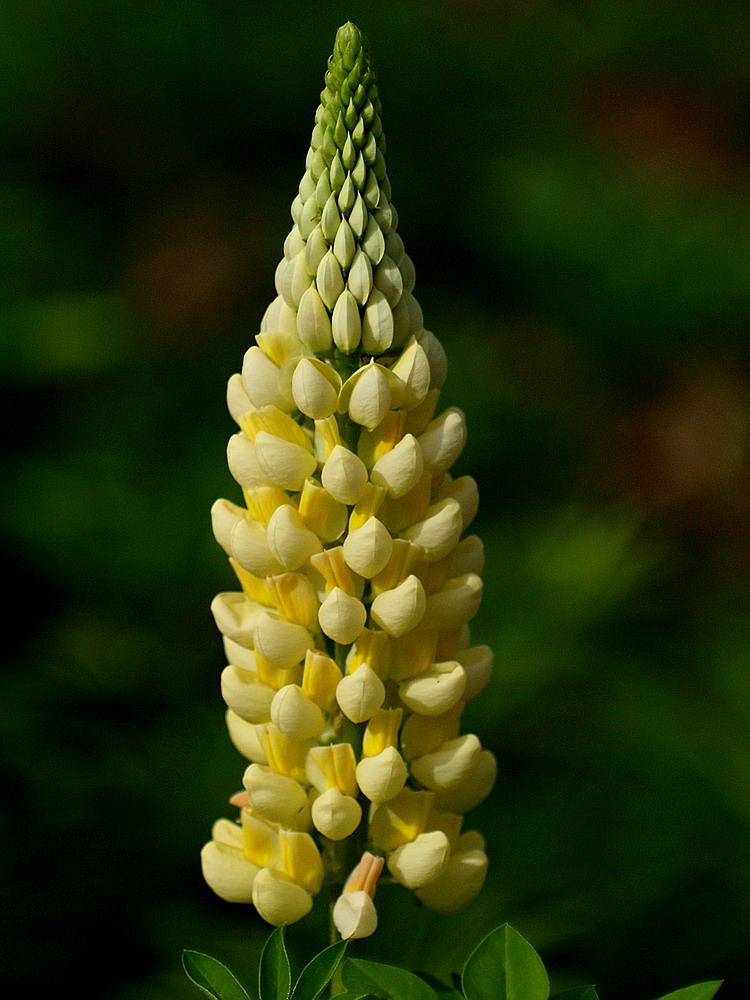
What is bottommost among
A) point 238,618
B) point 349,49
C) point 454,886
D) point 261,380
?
point 454,886

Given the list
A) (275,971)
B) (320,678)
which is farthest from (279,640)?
(275,971)

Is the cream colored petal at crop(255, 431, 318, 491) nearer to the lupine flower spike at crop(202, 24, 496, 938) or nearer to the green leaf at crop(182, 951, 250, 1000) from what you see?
the lupine flower spike at crop(202, 24, 496, 938)

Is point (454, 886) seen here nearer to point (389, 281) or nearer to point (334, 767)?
point (334, 767)

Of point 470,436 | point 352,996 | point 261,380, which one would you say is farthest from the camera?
point 470,436

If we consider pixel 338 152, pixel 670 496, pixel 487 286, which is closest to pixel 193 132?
pixel 487 286

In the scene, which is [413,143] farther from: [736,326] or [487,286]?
[736,326]

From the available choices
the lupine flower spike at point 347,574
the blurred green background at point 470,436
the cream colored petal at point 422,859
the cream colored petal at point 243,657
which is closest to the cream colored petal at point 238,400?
the lupine flower spike at point 347,574
